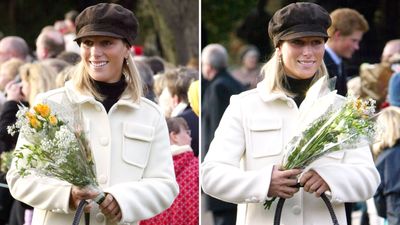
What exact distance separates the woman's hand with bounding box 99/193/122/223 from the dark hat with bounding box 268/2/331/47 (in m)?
1.15

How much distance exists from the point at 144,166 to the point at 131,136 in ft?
0.51

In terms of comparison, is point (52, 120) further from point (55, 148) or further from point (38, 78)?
point (38, 78)

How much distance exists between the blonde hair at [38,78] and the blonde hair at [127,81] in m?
3.36

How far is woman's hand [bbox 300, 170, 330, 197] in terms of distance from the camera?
6.07m

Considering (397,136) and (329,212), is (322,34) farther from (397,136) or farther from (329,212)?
(397,136)

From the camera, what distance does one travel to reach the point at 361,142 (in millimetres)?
6043

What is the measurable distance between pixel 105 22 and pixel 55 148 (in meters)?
0.76

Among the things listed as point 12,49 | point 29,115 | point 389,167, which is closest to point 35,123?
point 29,115

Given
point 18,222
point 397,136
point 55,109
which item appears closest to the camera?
point 55,109

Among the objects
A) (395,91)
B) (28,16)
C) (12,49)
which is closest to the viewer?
(395,91)

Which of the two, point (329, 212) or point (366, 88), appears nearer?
point (329, 212)

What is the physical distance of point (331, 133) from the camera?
236 inches

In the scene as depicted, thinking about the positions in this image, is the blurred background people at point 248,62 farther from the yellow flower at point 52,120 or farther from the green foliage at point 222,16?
the yellow flower at point 52,120

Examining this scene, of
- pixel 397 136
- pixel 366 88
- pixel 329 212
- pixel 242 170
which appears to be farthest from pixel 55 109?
pixel 366 88
